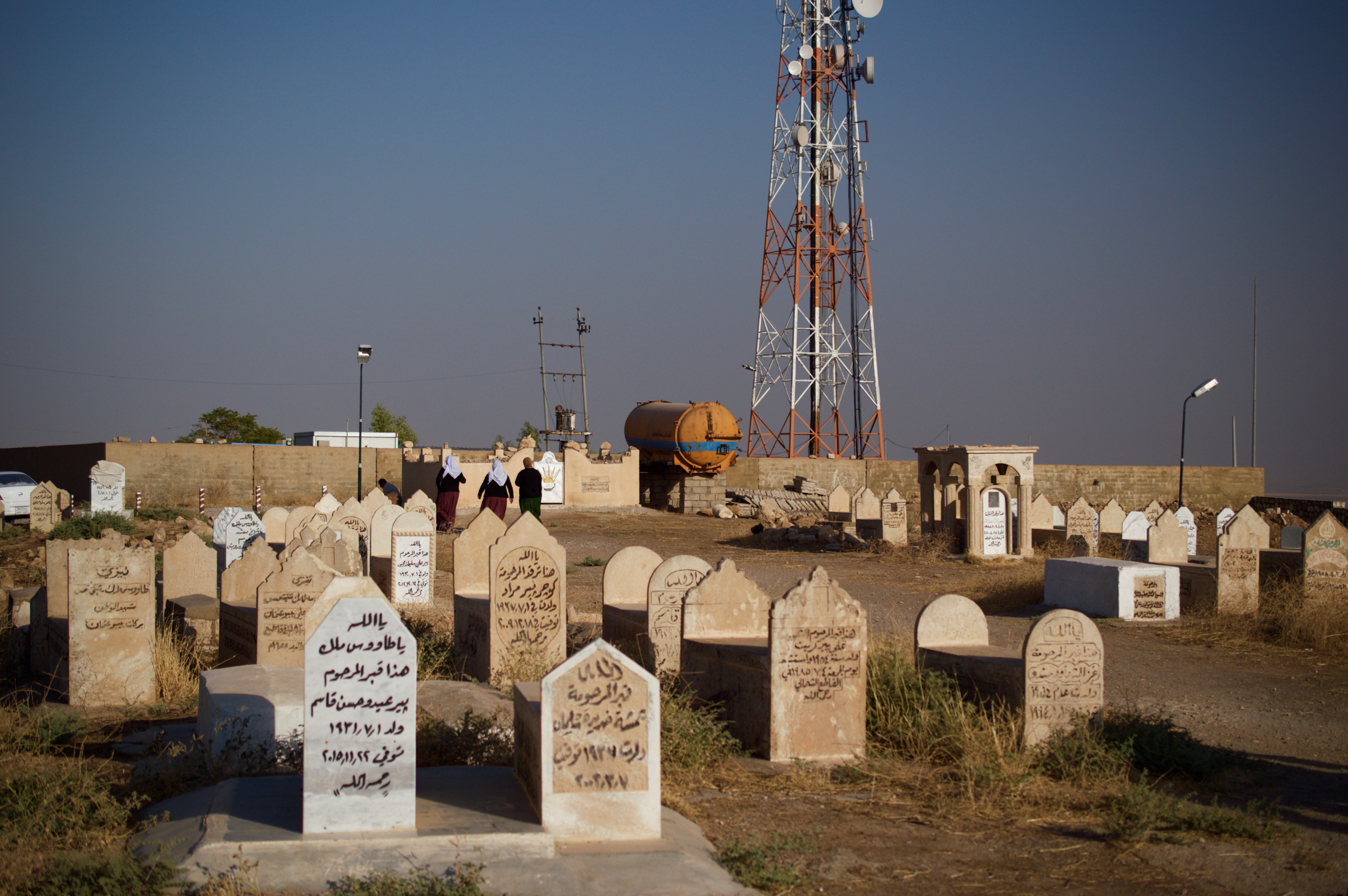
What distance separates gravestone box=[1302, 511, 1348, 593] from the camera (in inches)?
472

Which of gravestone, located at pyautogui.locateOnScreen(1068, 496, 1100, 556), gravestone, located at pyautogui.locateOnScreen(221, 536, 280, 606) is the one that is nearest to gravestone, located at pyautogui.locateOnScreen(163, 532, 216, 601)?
gravestone, located at pyautogui.locateOnScreen(221, 536, 280, 606)

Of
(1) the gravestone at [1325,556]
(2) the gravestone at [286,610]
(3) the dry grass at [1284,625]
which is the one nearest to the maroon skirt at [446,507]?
(2) the gravestone at [286,610]

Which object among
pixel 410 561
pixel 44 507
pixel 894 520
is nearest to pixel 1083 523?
pixel 894 520

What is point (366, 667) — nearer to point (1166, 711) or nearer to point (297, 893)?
point (297, 893)

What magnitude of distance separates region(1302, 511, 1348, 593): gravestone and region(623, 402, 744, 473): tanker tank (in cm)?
2029

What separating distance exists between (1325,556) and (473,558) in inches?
395

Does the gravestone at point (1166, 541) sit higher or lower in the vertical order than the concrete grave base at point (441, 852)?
higher

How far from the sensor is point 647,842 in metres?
4.62

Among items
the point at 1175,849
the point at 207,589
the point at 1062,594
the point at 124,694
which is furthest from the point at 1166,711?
the point at 207,589

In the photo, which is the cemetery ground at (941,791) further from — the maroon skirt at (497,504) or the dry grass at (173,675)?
the maroon skirt at (497,504)

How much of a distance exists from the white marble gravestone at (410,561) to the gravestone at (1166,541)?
9.65m

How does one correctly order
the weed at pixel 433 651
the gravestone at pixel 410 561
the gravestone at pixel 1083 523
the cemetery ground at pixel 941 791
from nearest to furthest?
the cemetery ground at pixel 941 791 → the weed at pixel 433 651 → the gravestone at pixel 410 561 → the gravestone at pixel 1083 523

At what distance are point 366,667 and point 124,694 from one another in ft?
16.4

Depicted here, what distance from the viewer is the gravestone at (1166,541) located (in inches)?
532
